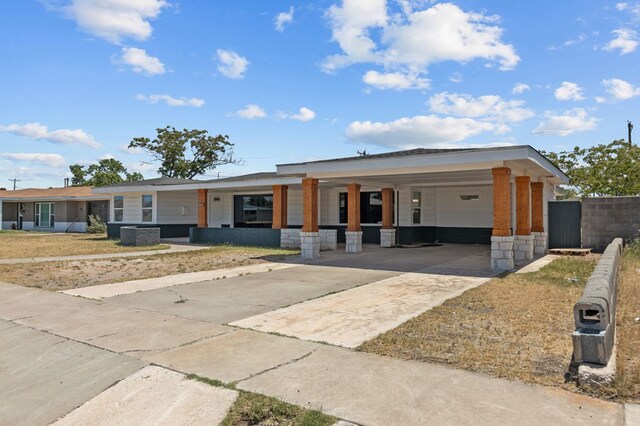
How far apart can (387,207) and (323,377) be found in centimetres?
1568

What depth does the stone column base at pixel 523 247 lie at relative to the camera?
14.2 metres

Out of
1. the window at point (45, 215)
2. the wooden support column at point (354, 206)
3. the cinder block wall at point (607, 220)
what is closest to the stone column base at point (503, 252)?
the wooden support column at point (354, 206)

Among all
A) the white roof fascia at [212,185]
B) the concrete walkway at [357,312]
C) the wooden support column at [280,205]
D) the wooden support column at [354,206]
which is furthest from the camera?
the wooden support column at [280,205]

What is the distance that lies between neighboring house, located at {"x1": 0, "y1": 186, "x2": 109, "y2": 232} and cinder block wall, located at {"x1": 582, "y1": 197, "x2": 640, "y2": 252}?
3020cm

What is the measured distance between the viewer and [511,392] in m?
3.97

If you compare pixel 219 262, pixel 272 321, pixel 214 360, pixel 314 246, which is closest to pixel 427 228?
pixel 314 246

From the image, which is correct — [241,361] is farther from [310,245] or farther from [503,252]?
[310,245]

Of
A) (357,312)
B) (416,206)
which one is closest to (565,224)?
(416,206)

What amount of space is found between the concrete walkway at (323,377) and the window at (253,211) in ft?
58.8

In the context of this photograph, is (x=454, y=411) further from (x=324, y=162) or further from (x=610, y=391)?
(x=324, y=162)

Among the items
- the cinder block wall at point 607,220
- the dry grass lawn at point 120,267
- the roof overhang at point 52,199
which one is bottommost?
the dry grass lawn at point 120,267

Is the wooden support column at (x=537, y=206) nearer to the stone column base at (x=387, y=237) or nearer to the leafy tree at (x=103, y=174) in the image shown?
the stone column base at (x=387, y=237)

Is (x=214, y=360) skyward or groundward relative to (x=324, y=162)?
groundward

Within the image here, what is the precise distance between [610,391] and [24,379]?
5.67 meters
